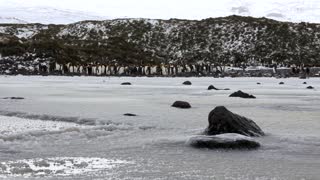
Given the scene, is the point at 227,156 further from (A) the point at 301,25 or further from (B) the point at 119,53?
(A) the point at 301,25

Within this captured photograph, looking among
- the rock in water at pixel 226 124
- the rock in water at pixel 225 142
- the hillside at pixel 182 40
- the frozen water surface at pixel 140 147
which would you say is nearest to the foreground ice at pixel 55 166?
the frozen water surface at pixel 140 147

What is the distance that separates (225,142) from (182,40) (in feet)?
229

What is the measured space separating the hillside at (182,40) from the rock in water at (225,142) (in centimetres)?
5185

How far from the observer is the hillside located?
6862cm

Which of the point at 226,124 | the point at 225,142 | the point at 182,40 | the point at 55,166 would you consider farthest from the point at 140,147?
the point at 182,40

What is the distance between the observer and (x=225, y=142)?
26.8 ft

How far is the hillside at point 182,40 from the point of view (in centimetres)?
6862

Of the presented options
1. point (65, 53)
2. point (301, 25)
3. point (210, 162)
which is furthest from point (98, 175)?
point (301, 25)

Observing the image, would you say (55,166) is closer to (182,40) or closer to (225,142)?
(225,142)

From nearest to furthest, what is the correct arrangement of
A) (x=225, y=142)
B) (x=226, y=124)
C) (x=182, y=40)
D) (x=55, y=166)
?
(x=55, y=166), (x=225, y=142), (x=226, y=124), (x=182, y=40)

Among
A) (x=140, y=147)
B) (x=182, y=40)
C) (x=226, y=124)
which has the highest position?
(x=182, y=40)

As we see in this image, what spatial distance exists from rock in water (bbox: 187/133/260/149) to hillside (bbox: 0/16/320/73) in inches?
2041

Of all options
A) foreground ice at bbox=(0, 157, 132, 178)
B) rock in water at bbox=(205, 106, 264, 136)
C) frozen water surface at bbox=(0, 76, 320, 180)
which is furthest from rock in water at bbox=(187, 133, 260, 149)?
foreground ice at bbox=(0, 157, 132, 178)

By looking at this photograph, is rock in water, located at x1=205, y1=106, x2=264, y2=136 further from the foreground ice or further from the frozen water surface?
the foreground ice
